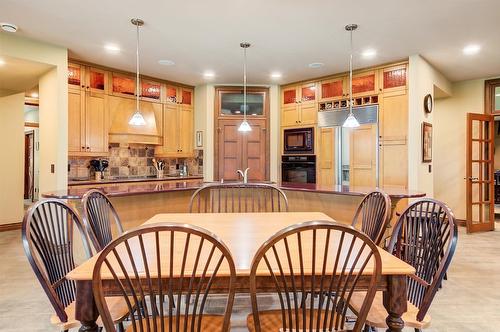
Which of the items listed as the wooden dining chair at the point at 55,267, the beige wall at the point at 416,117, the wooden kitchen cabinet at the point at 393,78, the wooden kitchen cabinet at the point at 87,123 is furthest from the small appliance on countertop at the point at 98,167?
the beige wall at the point at 416,117

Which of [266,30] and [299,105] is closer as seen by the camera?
[266,30]

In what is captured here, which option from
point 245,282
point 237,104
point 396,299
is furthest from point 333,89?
point 245,282

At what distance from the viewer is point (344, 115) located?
5059mm

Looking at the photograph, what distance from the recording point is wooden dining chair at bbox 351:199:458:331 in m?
1.39

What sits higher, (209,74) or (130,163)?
(209,74)

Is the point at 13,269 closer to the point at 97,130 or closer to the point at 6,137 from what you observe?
the point at 97,130

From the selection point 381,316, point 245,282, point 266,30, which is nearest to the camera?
point 245,282

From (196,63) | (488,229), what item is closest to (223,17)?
(196,63)

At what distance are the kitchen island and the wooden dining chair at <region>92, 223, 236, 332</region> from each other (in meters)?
1.69

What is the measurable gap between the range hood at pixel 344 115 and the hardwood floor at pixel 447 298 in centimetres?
216

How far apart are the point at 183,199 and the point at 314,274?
2717 mm

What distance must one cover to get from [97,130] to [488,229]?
6372mm

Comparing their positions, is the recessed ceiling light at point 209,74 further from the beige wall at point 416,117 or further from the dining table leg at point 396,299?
the dining table leg at point 396,299

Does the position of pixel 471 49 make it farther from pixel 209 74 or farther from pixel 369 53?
pixel 209 74
